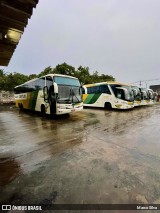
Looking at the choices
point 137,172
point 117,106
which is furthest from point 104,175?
point 117,106

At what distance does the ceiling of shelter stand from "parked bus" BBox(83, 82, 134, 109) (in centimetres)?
753

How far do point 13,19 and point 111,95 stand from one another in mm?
11202

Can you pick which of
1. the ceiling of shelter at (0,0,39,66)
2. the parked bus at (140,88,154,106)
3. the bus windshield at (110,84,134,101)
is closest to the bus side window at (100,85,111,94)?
the bus windshield at (110,84,134,101)

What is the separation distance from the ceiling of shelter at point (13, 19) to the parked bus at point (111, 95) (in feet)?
24.7

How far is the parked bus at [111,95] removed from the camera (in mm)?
13258

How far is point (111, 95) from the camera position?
13875 mm

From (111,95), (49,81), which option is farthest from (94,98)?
(49,81)

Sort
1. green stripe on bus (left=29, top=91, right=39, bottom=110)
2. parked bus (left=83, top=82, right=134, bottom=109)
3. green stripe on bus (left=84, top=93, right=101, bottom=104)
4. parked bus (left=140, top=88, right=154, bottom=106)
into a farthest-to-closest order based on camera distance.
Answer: parked bus (left=140, top=88, right=154, bottom=106) < green stripe on bus (left=84, top=93, right=101, bottom=104) < parked bus (left=83, top=82, right=134, bottom=109) < green stripe on bus (left=29, top=91, right=39, bottom=110)

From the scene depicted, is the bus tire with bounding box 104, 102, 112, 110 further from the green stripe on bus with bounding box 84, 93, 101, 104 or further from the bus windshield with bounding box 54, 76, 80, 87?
the bus windshield with bounding box 54, 76, 80, 87

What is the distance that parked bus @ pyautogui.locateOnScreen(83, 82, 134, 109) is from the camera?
1326cm

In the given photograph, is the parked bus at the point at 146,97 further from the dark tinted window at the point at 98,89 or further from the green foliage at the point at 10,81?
the green foliage at the point at 10,81

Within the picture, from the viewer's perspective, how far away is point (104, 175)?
2.96m

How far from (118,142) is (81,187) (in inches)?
108

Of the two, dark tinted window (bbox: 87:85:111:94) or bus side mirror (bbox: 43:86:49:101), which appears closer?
bus side mirror (bbox: 43:86:49:101)
